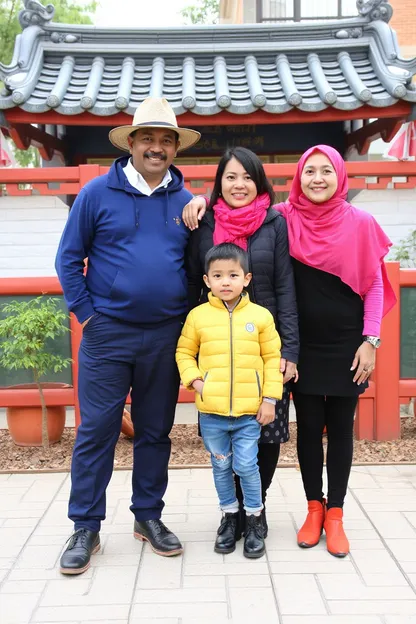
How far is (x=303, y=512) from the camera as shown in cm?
393

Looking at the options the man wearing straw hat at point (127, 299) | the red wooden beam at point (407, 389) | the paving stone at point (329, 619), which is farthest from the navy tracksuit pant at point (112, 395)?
the red wooden beam at point (407, 389)

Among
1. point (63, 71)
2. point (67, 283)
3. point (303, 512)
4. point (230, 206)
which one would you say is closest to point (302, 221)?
point (230, 206)

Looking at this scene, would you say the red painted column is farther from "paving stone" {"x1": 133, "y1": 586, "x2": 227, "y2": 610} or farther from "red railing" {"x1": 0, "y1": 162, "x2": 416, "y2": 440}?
"paving stone" {"x1": 133, "y1": 586, "x2": 227, "y2": 610}

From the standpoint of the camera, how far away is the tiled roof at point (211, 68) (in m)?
6.09

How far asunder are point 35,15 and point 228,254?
5002 mm

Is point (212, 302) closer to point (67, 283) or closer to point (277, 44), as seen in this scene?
point (67, 283)

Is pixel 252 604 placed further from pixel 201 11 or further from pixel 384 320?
pixel 201 11

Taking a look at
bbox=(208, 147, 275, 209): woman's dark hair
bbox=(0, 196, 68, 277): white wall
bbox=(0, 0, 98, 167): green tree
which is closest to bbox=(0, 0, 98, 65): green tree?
bbox=(0, 0, 98, 167): green tree

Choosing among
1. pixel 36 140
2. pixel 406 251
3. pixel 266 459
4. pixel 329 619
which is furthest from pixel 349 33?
pixel 329 619

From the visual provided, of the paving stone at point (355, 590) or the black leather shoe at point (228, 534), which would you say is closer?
the paving stone at point (355, 590)

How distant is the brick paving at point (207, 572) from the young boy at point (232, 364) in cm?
28

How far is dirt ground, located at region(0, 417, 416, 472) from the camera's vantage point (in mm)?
4898

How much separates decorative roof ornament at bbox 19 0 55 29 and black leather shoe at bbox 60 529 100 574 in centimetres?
542

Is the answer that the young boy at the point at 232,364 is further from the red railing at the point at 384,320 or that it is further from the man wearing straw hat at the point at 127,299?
the red railing at the point at 384,320
